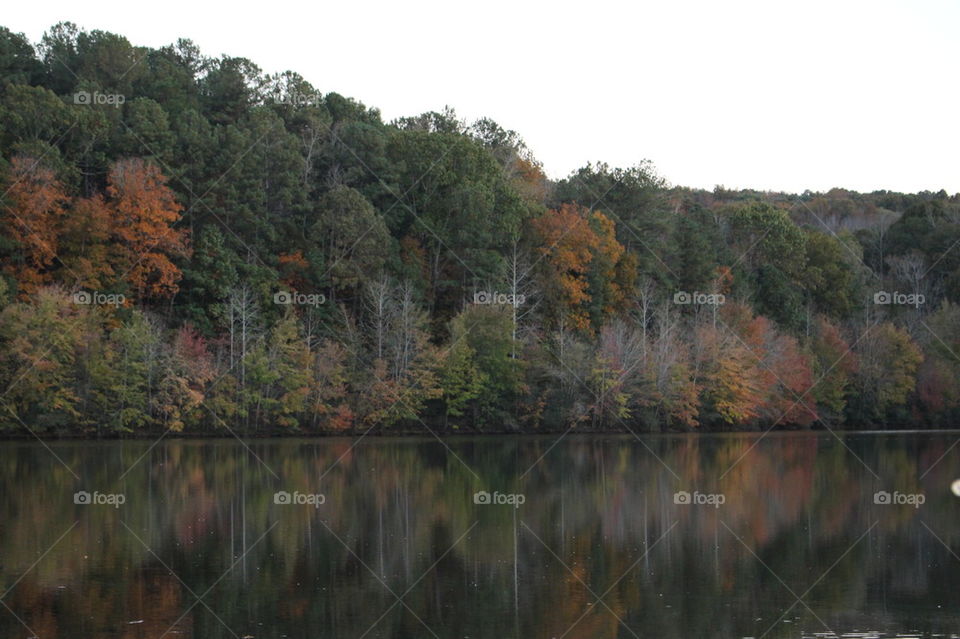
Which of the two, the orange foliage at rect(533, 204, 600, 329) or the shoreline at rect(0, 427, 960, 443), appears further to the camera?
the orange foliage at rect(533, 204, 600, 329)

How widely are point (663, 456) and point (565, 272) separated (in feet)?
80.9

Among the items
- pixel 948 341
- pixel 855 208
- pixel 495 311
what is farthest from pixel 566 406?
pixel 855 208

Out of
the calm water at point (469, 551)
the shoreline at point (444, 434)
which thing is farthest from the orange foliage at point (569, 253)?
the calm water at point (469, 551)

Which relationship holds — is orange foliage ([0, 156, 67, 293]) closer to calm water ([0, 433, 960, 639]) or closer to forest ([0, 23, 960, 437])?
forest ([0, 23, 960, 437])

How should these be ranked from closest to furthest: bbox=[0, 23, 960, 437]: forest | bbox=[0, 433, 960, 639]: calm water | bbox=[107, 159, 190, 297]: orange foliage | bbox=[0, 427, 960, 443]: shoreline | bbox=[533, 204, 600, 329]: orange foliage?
bbox=[0, 433, 960, 639]: calm water → bbox=[0, 427, 960, 443]: shoreline → bbox=[0, 23, 960, 437]: forest → bbox=[107, 159, 190, 297]: orange foliage → bbox=[533, 204, 600, 329]: orange foliage

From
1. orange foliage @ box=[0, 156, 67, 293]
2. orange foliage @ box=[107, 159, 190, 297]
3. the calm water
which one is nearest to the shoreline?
orange foliage @ box=[0, 156, 67, 293]

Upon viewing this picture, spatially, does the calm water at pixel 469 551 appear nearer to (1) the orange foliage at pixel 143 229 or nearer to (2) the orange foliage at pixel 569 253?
(1) the orange foliage at pixel 143 229

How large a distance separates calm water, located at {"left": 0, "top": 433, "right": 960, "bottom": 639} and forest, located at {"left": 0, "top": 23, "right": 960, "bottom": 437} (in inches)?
581

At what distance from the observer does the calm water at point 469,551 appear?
15922 millimetres

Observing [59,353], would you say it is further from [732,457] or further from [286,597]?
[286,597]

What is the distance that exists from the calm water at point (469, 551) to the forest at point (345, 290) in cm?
1477

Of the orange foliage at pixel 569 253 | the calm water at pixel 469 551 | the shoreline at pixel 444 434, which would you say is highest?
the orange foliage at pixel 569 253

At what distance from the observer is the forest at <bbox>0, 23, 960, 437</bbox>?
5475 centimetres

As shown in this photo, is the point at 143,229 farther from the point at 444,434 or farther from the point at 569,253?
the point at 569,253
